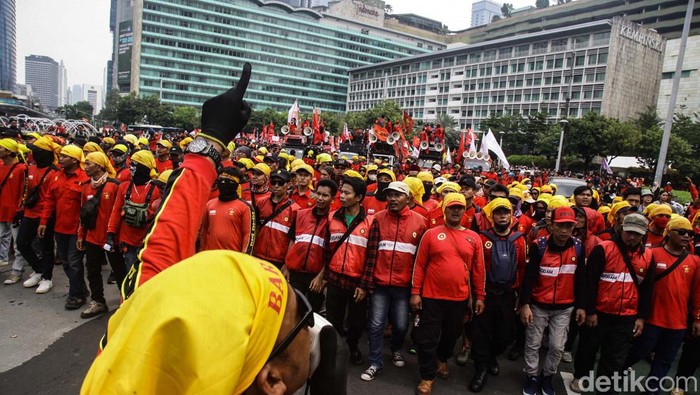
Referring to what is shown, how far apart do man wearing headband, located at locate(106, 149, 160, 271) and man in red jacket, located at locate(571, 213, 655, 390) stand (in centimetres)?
499

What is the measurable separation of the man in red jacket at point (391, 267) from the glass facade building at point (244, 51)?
90.8m

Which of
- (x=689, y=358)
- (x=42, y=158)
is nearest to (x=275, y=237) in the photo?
(x=42, y=158)

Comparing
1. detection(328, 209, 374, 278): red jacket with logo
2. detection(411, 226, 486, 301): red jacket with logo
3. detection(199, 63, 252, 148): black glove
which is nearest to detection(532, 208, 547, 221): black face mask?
detection(411, 226, 486, 301): red jacket with logo

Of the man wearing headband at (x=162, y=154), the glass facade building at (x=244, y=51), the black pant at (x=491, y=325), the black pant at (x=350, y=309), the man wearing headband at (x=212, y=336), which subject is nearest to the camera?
the man wearing headband at (x=212, y=336)

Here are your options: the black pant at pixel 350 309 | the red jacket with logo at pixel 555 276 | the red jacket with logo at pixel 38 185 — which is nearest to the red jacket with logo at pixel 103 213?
the red jacket with logo at pixel 38 185

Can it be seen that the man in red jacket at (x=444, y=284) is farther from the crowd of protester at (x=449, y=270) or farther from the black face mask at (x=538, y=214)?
the black face mask at (x=538, y=214)

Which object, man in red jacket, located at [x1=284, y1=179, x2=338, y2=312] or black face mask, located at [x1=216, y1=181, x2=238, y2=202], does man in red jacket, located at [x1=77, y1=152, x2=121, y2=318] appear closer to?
black face mask, located at [x1=216, y1=181, x2=238, y2=202]

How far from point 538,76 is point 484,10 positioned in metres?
140

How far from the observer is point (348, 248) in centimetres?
467

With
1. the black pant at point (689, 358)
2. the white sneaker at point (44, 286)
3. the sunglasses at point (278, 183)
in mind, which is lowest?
the white sneaker at point (44, 286)

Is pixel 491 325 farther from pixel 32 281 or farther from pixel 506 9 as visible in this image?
pixel 506 9

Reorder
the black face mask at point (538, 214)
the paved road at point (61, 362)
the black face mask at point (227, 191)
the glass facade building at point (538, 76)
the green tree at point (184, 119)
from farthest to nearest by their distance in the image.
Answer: the green tree at point (184, 119) → the glass facade building at point (538, 76) → the black face mask at point (538, 214) → the black face mask at point (227, 191) → the paved road at point (61, 362)

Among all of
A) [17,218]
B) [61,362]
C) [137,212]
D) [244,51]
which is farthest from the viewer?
[244,51]

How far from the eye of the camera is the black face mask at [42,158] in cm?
619
